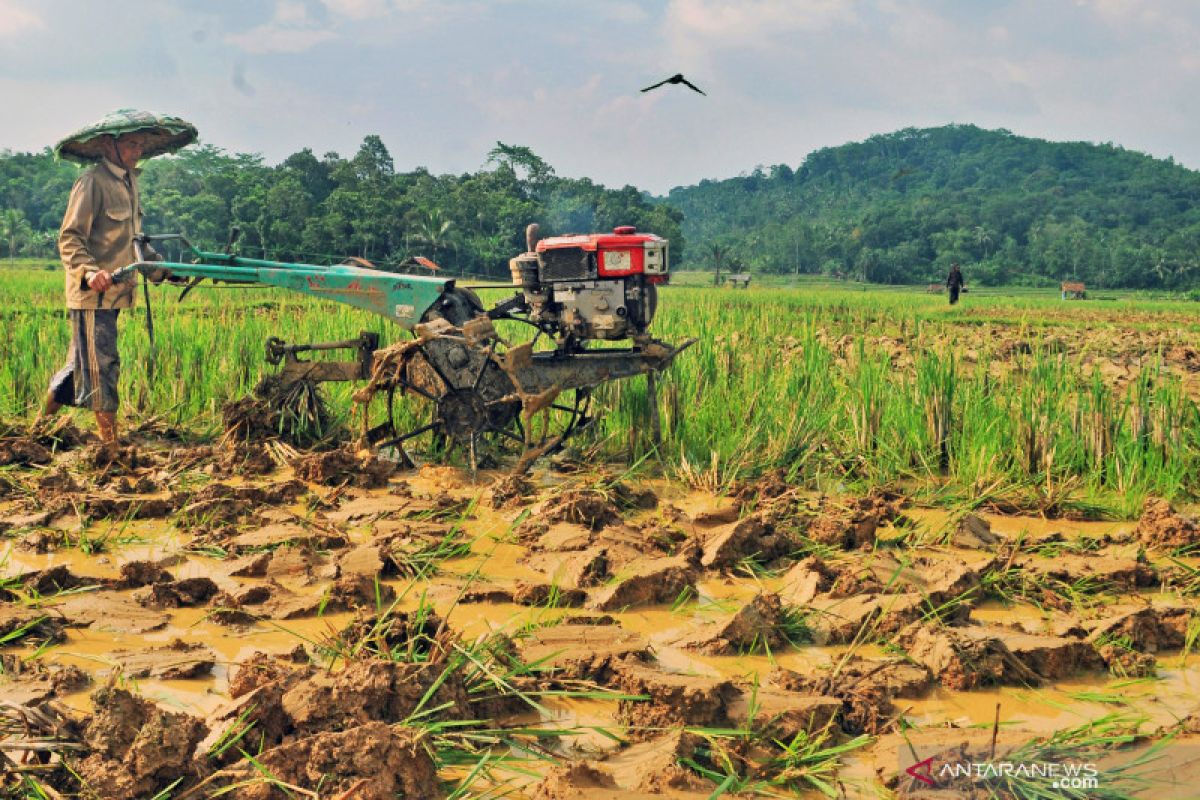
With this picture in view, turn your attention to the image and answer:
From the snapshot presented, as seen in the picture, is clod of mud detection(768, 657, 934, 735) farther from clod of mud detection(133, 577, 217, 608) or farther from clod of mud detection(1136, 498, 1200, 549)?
clod of mud detection(133, 577, 217, 608)

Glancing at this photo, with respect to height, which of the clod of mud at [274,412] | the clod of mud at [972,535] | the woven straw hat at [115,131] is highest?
the woven straw hat at [115,131]

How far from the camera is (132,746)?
1942 mm

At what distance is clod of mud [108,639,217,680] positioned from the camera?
2.63 meters

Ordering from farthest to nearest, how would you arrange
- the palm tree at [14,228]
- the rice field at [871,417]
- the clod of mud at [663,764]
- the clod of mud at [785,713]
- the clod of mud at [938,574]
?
1. the palm tree at [14,228]
2. the rice field at [871,417]
3. the clod of mud at [938,574]
4. the clod of mud at [785,713]
5. the clod of mud at [663,764]

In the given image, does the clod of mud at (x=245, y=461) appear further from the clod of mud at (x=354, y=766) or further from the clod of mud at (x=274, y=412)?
the clod of mud at (x=354, y=766)

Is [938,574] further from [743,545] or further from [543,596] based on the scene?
[543,596]

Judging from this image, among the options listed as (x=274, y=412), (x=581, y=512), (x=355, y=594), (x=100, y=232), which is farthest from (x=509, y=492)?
(x=100, y=232)

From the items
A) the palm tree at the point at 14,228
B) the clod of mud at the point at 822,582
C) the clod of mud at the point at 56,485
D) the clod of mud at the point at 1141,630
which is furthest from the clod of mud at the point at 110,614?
the palm tree at the point at 14,228

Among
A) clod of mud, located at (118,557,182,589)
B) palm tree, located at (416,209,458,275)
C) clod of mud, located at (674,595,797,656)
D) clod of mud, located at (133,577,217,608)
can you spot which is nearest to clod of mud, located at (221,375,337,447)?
clod of mud, located at (118,557,182,589)

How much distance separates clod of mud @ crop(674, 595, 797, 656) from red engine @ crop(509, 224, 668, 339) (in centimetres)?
232

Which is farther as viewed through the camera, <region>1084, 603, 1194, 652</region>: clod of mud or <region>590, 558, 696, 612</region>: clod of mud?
<region>590, 558, 696, 612</region>: clod of mud

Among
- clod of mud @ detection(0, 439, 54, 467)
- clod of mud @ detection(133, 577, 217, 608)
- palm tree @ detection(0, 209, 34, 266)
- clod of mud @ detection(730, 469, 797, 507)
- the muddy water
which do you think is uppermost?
palm tree @ detection(0, 209, 34, 266)

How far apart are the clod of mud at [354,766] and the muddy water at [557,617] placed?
382 mm

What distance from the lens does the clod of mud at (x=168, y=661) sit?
8.64 ft
